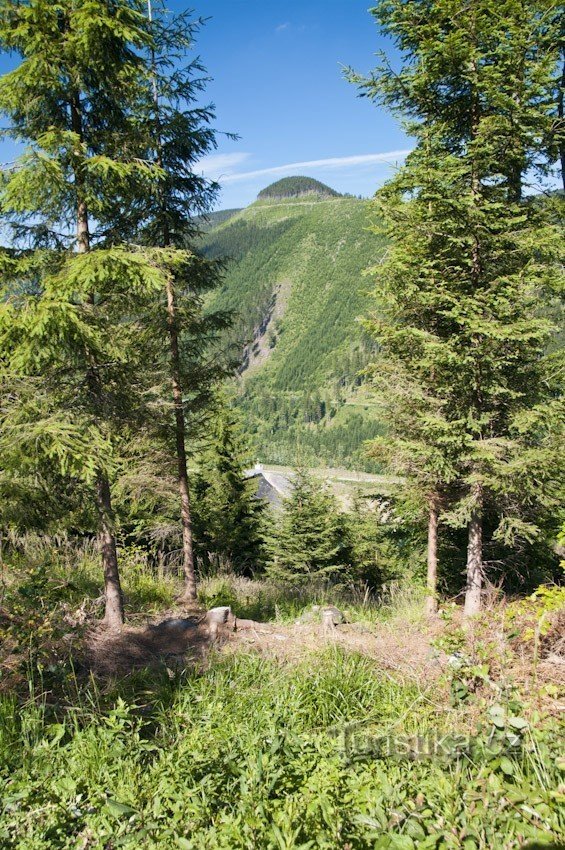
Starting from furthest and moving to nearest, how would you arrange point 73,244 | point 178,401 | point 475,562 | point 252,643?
point 178,401 → point 475,562 → point 73,244 → point 252,643

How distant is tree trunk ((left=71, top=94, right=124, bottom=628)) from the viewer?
5.77 m

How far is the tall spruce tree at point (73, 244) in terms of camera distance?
504 cm

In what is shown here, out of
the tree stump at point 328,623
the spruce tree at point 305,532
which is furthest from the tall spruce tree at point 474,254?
the spruce tree at point 305,532

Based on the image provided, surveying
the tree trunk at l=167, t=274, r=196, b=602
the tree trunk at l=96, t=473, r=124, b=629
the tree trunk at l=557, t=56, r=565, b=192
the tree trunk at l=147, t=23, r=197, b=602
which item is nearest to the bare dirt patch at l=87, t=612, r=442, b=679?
the tree trunk at l=96, t=473, r=124, b=629

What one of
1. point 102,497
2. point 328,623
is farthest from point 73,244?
point 328,623

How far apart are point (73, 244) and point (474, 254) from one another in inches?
228

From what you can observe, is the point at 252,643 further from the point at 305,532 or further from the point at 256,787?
the point at 305,532

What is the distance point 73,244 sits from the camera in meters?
5.99

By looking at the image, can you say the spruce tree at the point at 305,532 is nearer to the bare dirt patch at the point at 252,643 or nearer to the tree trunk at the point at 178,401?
the tree trunk at the point at 178,401

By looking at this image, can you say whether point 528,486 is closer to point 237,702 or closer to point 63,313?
point 237,702

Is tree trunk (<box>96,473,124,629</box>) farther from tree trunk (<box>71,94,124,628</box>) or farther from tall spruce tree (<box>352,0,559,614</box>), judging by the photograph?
tall spruce tree (<box>352,0,559,614</box>)

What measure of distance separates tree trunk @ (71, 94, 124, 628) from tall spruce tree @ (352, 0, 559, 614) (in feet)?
15.1

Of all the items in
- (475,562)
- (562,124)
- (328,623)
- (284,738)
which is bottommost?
(475,562)

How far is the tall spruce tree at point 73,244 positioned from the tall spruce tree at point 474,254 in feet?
14.1
